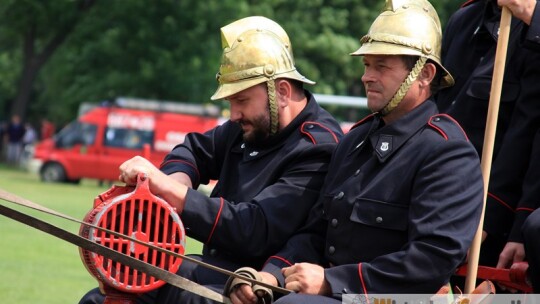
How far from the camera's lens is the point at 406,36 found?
4969mm

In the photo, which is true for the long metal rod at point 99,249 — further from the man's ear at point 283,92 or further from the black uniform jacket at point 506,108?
the black uniform jacket at point 506,108

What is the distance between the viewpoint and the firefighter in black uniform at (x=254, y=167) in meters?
5.38

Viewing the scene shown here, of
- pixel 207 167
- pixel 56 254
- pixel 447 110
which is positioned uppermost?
pixel 447 110

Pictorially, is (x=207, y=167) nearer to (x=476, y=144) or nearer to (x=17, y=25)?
(x=476, y=144)

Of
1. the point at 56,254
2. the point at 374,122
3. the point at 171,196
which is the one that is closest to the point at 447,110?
the point at 374,122

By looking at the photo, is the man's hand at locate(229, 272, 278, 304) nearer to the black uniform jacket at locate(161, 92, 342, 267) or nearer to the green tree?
the black uniform jacket at locate(161, 92, 342, 267)

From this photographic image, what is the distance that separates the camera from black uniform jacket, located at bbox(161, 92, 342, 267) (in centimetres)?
539

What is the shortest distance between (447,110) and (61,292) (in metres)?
6.30

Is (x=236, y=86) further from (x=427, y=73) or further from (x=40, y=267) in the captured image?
(x=40, y=267)

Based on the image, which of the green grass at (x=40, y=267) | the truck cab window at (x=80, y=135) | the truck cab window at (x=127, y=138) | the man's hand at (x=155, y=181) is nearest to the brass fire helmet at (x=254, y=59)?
the man's hand at (x=155, y=181)

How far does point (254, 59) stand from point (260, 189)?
0.67 metres

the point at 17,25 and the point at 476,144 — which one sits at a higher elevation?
the point at 17,25

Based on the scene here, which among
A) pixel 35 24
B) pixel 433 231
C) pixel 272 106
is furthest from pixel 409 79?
pixel 35 24

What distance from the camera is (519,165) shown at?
5.33 metres
